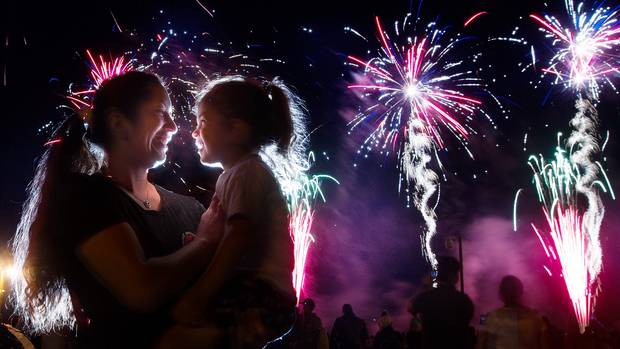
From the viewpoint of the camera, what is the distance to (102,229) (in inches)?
74.9

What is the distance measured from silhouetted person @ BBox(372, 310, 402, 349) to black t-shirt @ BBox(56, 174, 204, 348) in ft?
30.4

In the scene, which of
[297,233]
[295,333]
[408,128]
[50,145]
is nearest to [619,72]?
[408,128]

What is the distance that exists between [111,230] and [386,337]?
9736 millimetres

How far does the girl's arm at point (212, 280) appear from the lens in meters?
1.92

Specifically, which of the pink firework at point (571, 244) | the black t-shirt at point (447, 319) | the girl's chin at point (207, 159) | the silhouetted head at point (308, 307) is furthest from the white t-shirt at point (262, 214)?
the pink firework at point (571, 244)

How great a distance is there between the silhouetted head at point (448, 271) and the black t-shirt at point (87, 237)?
15.9ft

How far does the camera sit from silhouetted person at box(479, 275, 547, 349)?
6285mm

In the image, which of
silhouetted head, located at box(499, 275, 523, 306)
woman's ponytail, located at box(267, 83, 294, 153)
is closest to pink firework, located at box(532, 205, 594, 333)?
silhouetted head, located at box(499, 275, 523, 306)

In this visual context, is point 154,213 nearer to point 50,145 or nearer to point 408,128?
point 50,145

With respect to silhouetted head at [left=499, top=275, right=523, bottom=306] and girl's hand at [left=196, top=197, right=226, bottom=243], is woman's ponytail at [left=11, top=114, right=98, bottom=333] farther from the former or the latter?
silhouetted head at [left=499, top=275, right=523, bottom=306]

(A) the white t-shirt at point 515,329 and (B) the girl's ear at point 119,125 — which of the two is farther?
(A) the white t-shirt at point 515,329

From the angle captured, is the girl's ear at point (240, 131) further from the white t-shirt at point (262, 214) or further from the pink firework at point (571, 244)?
the pink firework at point (571, 244)

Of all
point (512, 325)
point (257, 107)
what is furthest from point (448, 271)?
point (257, 107)

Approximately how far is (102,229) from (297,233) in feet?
46.7
